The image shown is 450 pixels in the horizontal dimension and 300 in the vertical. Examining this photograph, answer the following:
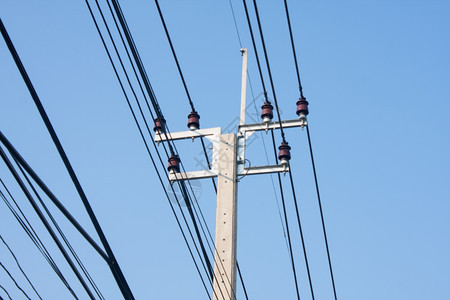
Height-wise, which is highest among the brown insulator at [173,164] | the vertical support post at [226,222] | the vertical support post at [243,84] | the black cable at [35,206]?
the vertical support post at [243,84]

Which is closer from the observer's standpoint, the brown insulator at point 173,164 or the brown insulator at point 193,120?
the brown insulator at point 173,164

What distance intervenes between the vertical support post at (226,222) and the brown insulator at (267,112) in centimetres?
59

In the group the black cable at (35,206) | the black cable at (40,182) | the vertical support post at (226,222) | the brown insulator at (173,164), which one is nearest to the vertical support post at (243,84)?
the vertical support post at (226,222)

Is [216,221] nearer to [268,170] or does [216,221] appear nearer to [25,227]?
[268,170]

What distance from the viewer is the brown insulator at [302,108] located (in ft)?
34.3

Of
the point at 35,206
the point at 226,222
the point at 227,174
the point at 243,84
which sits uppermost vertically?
the point at 243,84

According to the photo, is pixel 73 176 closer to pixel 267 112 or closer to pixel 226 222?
pixel 226 222

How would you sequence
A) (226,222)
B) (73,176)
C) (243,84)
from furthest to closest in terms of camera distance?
(243,84), (226,222), (73,176)

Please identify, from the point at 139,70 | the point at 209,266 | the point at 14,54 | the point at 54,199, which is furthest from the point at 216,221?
the point at 14,54

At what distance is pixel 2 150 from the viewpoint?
253 inches

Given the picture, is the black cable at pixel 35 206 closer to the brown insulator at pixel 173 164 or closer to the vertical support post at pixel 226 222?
the vertical support post at pixel 226 222

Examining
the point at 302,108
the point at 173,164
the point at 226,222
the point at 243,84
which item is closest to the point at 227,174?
the point at 226,222

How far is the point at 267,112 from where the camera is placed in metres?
10.5

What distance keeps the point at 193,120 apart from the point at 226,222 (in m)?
1.79
